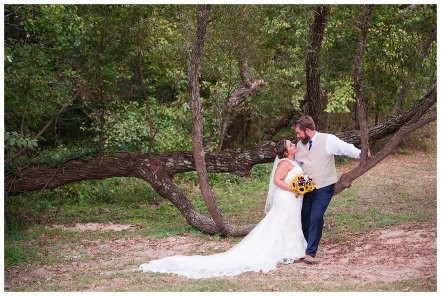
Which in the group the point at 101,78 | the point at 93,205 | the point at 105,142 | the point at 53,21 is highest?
the point at 53,21

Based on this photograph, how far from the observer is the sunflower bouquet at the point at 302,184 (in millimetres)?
9195

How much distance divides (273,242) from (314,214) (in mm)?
671

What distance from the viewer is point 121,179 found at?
681 inches

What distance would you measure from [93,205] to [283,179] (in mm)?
7339

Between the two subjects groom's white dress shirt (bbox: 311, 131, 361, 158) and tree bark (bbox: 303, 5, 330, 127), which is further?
tree bark (bbox: 303, 5, 330, 127)

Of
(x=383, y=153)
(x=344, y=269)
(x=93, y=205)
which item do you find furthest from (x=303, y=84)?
(x=344, y=269)

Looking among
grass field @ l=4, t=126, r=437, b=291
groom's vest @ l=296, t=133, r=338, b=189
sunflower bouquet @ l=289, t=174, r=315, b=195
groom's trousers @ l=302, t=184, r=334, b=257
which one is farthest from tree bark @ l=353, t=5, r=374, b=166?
grass field @ l=4, t=126, r=437, b=291

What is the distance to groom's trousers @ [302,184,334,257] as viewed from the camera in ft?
30.0

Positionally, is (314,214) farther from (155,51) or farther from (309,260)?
(155,51)

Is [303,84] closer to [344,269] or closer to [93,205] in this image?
[93,205]

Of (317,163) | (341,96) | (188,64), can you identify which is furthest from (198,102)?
(341,96)

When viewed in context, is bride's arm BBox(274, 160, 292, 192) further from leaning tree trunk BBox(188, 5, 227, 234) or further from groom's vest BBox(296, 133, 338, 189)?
leaning tree trunk BBox(188, 5, 227, 234)

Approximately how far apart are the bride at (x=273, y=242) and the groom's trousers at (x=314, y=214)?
0.17 m

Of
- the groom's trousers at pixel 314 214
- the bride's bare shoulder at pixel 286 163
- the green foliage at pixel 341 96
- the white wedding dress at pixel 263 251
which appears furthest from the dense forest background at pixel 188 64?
the green foliage at pixel 341 96
